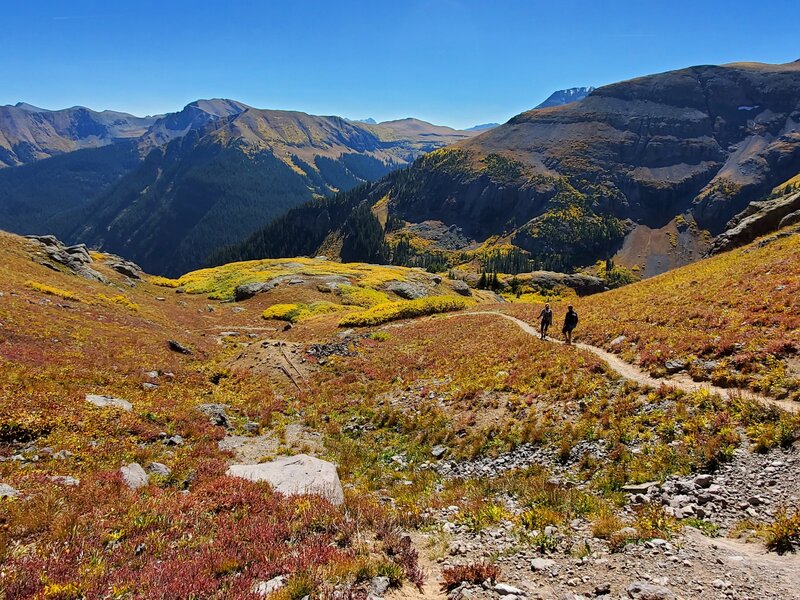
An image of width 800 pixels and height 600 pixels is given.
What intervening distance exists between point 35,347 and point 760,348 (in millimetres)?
35620

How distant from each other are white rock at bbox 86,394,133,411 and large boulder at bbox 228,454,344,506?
25.0 ft

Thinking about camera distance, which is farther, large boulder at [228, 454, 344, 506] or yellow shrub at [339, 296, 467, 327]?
yellow shrub at [339, 296, 467, 327]

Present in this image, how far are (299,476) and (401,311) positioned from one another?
1463 inches

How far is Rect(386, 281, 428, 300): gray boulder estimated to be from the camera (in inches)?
3182

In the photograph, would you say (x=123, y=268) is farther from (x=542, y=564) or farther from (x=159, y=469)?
(x=542, y=564)

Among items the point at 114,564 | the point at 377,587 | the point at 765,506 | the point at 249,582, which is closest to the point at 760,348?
the point at 765,506

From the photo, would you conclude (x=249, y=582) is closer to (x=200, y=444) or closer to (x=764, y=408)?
(x=200, y=444)

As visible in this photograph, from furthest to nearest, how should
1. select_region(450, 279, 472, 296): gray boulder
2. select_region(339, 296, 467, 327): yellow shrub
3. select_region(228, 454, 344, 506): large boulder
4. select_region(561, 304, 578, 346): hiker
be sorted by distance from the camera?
select_region(450, 279, 472, 296): gray boulder
select_region(339, 296, 467, 327): yellow shrub
select_region(561, 304, 578, 346): hiker
select_region(228, 454, 344, 506): large boulder

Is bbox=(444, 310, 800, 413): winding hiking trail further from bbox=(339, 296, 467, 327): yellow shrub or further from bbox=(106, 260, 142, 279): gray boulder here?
bbox=(106, 260, 142, 279): gray boulder

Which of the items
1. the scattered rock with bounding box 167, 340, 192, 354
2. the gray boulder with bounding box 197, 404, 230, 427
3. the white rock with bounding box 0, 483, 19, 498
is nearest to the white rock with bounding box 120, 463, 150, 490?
the white rock with bounding box 0, 483, 19, 498

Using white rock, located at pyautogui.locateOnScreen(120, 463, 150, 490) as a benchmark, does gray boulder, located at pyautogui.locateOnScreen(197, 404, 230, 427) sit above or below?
below

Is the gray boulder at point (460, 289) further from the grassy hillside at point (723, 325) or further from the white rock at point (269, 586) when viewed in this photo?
A: the white rock at point (269, 586)

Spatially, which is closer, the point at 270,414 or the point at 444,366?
the point at 270,414

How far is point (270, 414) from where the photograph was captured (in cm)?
2319
